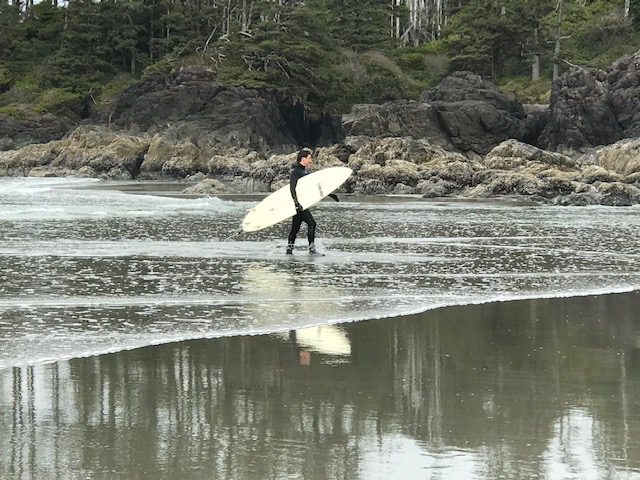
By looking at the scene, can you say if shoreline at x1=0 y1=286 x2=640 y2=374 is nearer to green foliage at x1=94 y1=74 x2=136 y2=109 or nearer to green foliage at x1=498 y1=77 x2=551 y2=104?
green foliage at x1=498 y1=77 x2=551 y2=104

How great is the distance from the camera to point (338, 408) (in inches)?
217

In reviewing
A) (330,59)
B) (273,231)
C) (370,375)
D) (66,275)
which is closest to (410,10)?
(330,59)

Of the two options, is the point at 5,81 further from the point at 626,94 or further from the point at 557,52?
the point at 626,94

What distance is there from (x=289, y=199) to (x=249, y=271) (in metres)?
4.38

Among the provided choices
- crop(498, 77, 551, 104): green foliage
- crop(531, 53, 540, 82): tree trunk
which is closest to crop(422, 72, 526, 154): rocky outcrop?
crop(498, 77, 551, 104): green foliage

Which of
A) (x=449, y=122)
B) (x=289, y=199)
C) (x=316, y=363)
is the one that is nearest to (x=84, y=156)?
(x=449, y=122)

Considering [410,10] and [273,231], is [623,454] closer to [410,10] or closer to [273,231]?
[273,231]

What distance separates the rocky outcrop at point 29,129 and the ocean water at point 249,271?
139 feet

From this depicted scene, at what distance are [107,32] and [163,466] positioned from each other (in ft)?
235

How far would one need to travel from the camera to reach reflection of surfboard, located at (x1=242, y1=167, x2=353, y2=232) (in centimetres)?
1587

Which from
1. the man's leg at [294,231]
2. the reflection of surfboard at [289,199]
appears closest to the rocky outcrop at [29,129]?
the reflection of surfboard at [289,199]

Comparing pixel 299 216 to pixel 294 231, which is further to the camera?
pixel 294 231

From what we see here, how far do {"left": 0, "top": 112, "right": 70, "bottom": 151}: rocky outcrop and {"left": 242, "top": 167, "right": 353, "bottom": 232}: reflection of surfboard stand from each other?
50.0 metres

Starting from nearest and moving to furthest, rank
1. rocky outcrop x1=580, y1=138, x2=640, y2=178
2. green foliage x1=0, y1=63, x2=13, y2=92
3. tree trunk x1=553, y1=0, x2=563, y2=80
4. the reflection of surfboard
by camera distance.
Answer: the reflection of surfboard, rocky outcrop x1=580, y1=138, x2=640, y2=178, tree trunk x1=553, y1=0, x2=563, y2=80, green foliage x1=0, y1=63, x2=13, y2=92
